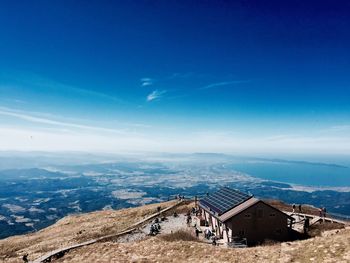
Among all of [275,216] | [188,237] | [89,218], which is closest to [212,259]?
[188,237]

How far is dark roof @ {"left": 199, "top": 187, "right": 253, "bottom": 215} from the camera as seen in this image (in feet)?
155

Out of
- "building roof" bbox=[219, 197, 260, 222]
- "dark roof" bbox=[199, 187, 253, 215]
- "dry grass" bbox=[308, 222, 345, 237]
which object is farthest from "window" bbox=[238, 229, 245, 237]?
"dry grass" bbox=[308, 222, 345, 237]

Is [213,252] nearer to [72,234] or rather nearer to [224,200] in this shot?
[224,200]

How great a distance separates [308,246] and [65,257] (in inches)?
1050

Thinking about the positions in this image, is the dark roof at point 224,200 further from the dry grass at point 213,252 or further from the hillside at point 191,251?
the dry grass at point 213,252

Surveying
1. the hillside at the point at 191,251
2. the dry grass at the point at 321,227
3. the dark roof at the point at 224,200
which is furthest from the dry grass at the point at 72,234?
the dry grass at the point at 321,227

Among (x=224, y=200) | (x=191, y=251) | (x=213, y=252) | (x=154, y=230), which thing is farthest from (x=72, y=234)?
(x=213, y=252)

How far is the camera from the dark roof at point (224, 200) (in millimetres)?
47125

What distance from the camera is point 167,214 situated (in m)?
62.1

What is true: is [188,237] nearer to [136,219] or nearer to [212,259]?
[212,259]

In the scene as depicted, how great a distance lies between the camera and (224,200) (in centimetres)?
5172

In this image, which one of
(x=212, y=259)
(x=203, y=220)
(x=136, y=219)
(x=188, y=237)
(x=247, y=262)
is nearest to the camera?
(x=247, y=262)

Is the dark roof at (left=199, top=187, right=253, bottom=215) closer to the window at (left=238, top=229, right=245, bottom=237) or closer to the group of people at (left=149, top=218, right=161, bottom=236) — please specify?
the window at (left=238, top=229, right=245, bottom=237)

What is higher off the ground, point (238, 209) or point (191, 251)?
point (238, 209)
